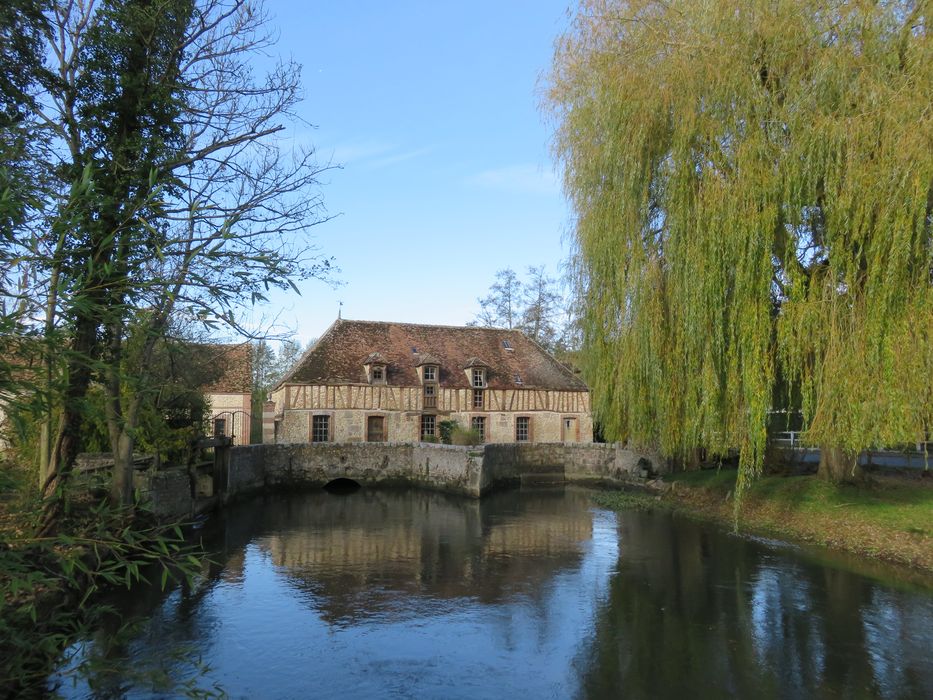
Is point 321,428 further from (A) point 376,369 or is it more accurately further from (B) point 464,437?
(B) point 464,437

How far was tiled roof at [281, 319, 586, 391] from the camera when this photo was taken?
75.9 feet

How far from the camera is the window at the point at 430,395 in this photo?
2381 centimetres

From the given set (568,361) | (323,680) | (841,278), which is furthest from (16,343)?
(568,361)

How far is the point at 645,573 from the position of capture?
32.4 ft

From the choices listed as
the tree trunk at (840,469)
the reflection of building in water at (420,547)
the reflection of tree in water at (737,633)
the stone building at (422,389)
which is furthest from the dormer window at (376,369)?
the tree trunk at (840,469)

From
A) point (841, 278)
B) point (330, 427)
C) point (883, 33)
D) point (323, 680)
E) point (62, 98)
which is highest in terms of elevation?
point (883, 33)

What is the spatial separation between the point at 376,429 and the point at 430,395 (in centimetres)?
230

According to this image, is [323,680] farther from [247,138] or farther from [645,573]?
[247,138]

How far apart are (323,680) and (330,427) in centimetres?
1691

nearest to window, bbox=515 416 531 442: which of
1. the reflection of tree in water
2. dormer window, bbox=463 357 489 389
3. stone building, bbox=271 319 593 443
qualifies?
stone building, bbox=271 319 593 443

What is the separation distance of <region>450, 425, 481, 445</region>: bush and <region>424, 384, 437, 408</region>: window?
146 centimetres

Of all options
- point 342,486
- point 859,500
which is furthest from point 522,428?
point 859,500

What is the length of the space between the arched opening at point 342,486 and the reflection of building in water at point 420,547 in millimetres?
2228

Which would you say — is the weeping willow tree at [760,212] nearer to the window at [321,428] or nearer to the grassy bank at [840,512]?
the grassy bank at [840,512]
